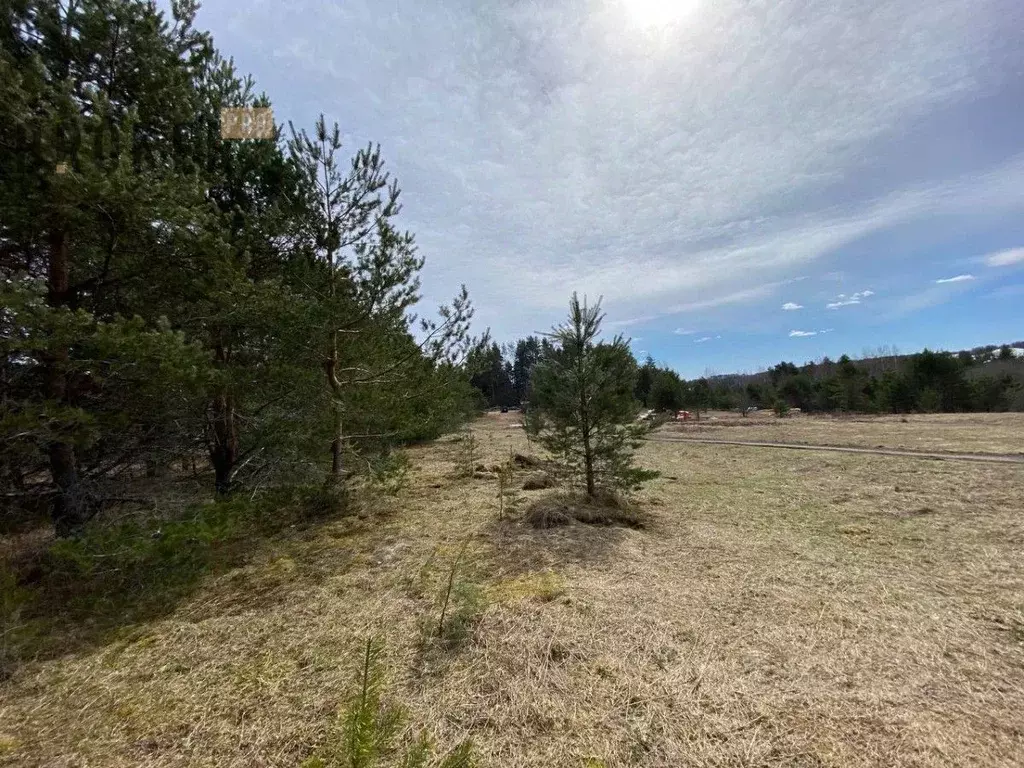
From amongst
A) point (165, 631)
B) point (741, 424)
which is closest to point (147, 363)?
point (165, 631)

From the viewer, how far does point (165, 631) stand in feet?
11.3

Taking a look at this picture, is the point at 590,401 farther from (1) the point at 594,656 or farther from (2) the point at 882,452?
(2) the point at 882,452

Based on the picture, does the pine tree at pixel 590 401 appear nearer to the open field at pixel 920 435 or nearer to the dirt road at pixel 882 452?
the dirt road at pixel 882 452

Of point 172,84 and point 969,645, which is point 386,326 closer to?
point 172,84

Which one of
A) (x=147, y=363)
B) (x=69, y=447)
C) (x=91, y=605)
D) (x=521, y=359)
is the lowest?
(x=91, y=605)

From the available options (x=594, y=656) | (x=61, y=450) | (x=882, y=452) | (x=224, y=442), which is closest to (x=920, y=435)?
(x=882, y=452)

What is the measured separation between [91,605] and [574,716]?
13.6 feet

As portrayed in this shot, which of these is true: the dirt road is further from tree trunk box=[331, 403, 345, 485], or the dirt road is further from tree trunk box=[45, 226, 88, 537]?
tree trunk box=[45, 226, 88, 537]

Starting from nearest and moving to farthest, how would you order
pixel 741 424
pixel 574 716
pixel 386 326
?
1. pixel 574 716
2. pixel 386 326
3. pixel 741 424

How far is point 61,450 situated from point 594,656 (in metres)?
4.92

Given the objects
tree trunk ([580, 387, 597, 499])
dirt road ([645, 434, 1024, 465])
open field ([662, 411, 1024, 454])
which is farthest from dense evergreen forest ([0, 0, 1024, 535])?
open field ([662, 411, 1024, 454])

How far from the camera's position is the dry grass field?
88.9 inches

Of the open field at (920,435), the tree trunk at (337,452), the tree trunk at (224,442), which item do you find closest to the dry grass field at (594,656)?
the tree trunk at (337,452)

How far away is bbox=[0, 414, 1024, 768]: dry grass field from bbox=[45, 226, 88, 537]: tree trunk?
1.19 metres
